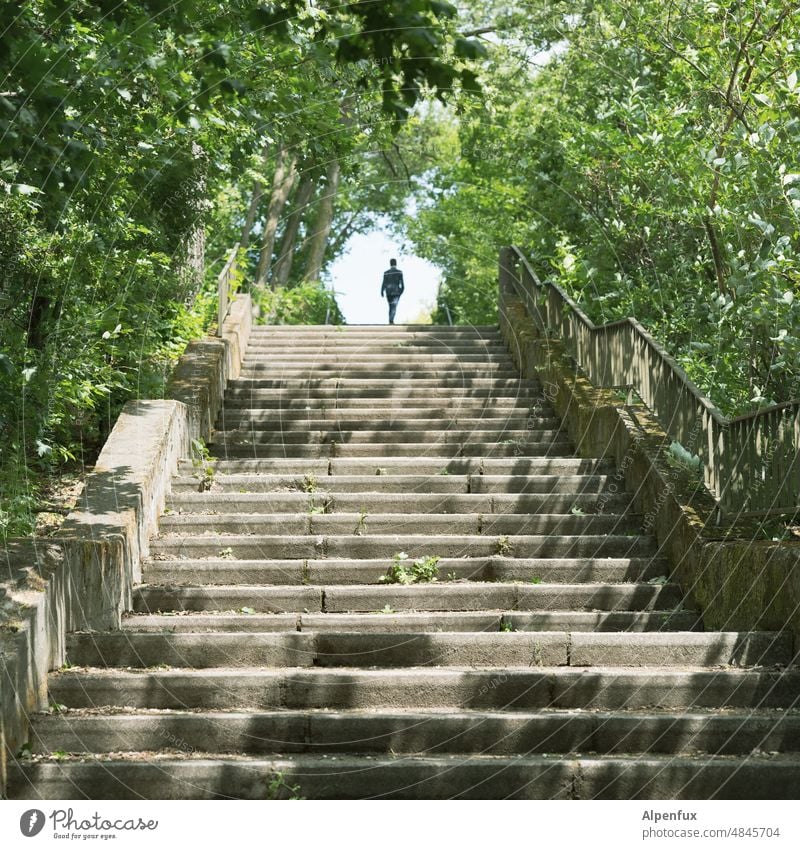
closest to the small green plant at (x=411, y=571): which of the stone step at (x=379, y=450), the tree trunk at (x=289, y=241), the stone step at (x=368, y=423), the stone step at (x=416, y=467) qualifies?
the stone step at (x=416, y=467)

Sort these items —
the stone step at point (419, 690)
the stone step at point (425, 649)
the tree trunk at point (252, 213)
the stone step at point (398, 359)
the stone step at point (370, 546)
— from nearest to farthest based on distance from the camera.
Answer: the stone step at point (419, 690), the stone step at point (425, 649), the stone step at point (370, 546), the stone step at point (398, 359), the tree trunk at point (252, 213)

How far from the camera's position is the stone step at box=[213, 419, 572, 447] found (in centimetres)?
1178

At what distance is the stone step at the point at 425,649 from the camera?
7.27 metres

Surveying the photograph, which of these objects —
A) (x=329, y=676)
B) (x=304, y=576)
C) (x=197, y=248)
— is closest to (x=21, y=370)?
(x=304, y=576)

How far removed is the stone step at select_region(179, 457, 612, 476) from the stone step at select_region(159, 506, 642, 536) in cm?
115

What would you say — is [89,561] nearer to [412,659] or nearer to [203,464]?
[412,659]

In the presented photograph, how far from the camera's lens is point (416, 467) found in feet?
34.8

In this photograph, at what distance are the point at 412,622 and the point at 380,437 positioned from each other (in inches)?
175

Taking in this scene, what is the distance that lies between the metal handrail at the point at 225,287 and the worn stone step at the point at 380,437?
128 inches

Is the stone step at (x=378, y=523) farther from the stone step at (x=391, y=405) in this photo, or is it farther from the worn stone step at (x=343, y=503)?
the stone step at (x=391, y=405)

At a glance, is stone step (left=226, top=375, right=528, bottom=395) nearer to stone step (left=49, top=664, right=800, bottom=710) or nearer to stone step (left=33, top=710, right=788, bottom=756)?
stone step (left=49, top=664, right=800, bottom=710)

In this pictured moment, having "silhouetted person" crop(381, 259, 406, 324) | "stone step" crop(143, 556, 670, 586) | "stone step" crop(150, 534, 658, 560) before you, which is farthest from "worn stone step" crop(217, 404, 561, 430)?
"silhouetted person" crop(381, 259, 406, 324)

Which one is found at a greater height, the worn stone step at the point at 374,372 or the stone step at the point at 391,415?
the worn stone step at the point at 374,372

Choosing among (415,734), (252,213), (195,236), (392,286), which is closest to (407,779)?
(415,734)
